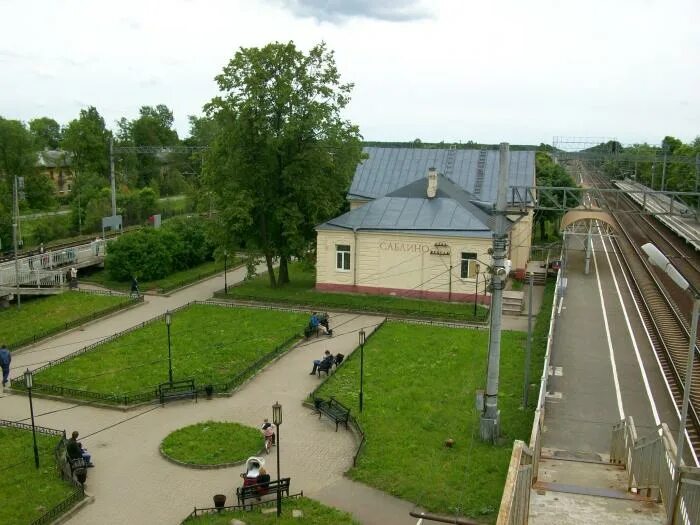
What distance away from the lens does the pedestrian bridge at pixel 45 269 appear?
1276 inches

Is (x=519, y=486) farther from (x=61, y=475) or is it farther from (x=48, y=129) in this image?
(x=48, y=129)

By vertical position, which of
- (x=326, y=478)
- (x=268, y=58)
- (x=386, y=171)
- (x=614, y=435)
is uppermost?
(x=268, y=58)

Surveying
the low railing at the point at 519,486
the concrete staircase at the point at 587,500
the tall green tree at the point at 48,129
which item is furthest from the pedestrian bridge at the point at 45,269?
the tall green tree at the point at 48,129

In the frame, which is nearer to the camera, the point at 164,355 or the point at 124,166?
the point at 164,355

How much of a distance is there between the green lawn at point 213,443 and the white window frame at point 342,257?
17387 mm

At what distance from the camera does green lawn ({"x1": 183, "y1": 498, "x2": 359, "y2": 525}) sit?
46.0 feet

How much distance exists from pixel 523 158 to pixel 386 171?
30.9 ft

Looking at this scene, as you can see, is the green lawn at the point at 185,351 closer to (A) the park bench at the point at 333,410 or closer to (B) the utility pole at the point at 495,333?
(A) the park bench at the point at 333,410

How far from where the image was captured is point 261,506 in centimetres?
1479

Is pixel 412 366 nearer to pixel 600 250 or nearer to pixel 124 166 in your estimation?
pixel 600 250

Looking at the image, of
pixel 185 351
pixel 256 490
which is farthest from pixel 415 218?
pixel 256 490

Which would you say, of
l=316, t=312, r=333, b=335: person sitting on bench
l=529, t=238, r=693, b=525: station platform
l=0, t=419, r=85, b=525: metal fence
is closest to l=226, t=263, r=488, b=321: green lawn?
l=316, t=312, r=333, b=335: person sitting on bench

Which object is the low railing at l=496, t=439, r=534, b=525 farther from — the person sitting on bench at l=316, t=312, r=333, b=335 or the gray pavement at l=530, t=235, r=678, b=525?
the person sitting on bench at l=316, t=312, r=333, b=335

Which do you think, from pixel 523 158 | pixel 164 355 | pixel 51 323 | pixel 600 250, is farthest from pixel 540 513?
pixel 600 250
